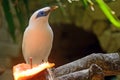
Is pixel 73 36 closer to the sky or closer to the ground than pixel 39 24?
closer to the ground

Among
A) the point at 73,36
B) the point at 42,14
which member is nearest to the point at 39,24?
the point at 42,14

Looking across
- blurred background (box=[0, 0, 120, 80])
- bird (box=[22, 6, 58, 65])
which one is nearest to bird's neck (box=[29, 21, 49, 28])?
bird (box=[22, 6, 58, 65])

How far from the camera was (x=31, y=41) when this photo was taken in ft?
1.70

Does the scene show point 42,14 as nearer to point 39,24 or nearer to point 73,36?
point 39,24

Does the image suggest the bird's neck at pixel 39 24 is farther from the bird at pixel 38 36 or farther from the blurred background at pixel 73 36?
the blurred background at pixel 73 36

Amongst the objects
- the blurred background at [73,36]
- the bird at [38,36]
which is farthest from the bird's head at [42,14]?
the blurred background at [73,36]

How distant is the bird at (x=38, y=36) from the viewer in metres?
0.51

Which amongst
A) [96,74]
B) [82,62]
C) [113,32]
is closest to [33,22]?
[96,74]

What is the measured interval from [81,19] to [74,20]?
0.08 meters

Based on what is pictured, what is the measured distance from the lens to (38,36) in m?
0.51

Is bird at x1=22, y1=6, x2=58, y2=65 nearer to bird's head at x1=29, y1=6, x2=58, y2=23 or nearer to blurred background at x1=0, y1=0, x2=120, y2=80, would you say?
bird's head at x1=29, y1=6, x2=58, y2=23

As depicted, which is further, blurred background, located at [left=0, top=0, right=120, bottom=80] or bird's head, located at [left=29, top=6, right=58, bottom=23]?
blurred background, located at [left=0, top=0, right=120, bottom=80]

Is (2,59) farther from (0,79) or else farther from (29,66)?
Result: (29,66)

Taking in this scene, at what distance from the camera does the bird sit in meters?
0.51
